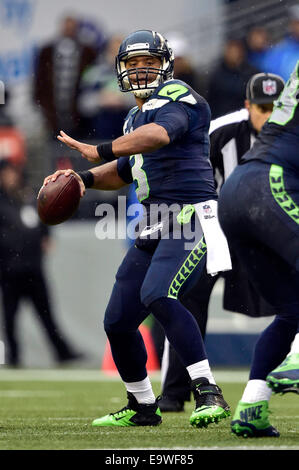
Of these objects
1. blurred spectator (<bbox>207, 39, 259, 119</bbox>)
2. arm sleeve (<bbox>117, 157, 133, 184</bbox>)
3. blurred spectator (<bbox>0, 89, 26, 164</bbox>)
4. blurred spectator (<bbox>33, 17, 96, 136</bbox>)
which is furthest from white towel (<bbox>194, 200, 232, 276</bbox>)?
blurred spectator (<bbox>0, 89, 26, 164</bbox>)

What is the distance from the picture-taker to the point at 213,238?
16.3 feet

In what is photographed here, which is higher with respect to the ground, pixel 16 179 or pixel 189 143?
pixel 189 143

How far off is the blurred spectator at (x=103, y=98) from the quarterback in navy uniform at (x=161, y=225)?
194 inches

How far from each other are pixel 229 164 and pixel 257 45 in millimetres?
4218

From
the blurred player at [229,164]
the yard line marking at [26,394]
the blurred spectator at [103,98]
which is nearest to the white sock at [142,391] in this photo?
the blurred player at [229,164]

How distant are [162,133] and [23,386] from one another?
3978 mm

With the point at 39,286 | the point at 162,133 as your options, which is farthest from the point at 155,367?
the point at 162,133

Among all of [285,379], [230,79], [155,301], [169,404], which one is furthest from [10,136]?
[285,379]

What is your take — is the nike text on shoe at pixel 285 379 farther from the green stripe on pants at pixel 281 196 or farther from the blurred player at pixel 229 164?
the blurred player at pixel 229 164

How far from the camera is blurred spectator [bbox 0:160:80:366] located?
977cm

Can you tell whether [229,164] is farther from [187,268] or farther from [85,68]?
[85,68]

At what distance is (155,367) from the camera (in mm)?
9539

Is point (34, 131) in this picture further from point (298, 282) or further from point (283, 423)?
point (298, 282)
